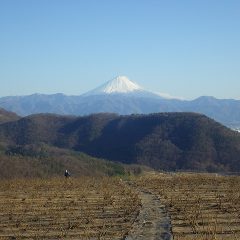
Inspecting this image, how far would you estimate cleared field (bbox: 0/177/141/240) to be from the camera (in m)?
13.4

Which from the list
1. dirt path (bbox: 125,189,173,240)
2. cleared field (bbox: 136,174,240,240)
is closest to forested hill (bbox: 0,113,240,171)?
cleared field (bbox: 136,174,240,240)

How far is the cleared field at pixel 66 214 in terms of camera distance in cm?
1341

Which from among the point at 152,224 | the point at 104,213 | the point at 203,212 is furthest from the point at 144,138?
the point at 152,224

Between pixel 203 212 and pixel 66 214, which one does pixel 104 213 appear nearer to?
pixel 66 214

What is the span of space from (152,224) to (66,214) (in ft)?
11.1

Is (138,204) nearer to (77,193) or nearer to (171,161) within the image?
(77,193)

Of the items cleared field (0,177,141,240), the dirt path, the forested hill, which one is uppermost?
the dirt path

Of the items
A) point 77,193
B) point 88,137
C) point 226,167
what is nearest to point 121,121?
point 88,137

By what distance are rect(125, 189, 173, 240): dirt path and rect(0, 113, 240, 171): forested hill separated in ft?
284

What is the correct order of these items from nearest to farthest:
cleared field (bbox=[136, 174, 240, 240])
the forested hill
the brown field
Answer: cleared field (bbox=[136, 174, 240, 240]) < the brown field < the forested hill

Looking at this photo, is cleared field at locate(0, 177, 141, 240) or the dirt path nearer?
the dirt path

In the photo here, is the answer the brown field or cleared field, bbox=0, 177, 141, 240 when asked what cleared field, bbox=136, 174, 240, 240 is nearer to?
the brown field

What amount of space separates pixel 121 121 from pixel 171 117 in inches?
841

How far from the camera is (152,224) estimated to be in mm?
14477
